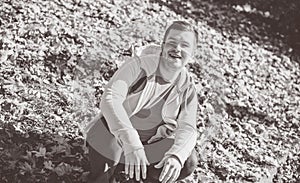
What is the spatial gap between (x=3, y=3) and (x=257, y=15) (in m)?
0.69

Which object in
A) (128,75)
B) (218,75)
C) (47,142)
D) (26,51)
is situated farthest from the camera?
(218,75)

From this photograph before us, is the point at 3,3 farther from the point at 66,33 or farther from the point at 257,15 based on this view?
the point at 257,15

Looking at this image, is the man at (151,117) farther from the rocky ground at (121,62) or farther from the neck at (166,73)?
the rocky ground at (121,62)

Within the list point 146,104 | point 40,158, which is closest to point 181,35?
point 146,104

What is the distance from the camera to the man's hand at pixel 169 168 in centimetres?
92

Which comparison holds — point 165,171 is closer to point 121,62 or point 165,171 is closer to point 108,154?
point 108,154

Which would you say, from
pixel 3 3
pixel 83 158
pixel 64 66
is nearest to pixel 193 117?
pixel 83 158

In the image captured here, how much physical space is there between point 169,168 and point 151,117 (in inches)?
4.0

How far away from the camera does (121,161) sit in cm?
97

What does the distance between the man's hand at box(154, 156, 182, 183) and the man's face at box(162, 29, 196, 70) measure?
163 millimetres

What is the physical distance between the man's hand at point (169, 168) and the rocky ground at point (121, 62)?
0.56ft

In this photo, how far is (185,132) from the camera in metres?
0.96

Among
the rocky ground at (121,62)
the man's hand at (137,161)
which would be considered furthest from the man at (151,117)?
the rocky ground at (121,62)

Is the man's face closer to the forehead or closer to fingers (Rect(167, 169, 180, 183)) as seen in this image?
the forehead
